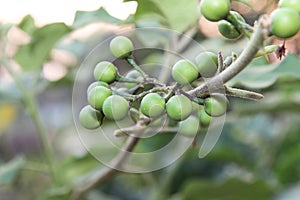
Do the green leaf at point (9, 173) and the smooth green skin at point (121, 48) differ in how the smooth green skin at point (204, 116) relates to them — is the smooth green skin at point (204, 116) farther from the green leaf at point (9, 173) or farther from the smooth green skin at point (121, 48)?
the green leaf at point (9, 173)

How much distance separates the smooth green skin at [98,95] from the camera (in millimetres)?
425

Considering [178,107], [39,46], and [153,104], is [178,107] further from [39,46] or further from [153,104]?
[39,46]

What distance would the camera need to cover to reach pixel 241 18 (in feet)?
1.32

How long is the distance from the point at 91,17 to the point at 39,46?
207 millimetres

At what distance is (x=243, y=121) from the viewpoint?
155cm

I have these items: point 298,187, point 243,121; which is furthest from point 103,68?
point 243,121

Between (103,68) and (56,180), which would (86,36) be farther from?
(103,68)

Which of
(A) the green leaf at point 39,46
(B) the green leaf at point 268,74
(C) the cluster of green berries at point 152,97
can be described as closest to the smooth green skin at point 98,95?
(C) the cluster of green berries at point 152,97

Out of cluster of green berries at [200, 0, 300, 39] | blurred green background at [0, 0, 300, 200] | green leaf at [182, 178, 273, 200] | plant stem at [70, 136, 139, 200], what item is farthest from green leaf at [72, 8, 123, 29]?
cluster of green berries at [200, 0, 300, 39]

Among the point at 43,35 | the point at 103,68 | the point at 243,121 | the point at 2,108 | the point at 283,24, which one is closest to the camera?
the point at 283,24

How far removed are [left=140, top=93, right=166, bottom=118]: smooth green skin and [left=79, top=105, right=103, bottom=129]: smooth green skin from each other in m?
0.06

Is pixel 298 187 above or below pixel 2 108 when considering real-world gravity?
above

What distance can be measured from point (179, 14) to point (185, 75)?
431 millimetres

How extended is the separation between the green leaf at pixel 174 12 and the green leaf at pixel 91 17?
49 millimetres
